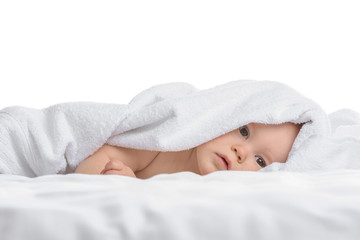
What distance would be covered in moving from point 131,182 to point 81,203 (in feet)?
0.54

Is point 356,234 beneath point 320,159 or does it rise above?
above

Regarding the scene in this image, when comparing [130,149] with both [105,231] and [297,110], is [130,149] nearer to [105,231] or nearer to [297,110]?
[297,110]

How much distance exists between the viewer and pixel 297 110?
55.3 inches

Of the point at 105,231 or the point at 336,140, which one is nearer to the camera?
the point at 105,231

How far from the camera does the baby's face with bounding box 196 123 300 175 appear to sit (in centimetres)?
135

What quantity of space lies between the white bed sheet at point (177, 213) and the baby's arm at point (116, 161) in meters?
0.50

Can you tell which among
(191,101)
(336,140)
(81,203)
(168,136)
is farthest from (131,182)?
(336,140)

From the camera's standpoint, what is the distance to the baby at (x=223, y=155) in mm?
1348

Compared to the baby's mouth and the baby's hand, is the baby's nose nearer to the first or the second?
the baby's mouth

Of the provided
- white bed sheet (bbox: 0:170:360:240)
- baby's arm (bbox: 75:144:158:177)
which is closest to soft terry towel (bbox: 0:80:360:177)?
baby's arm (bbox: 75:144:158:177)

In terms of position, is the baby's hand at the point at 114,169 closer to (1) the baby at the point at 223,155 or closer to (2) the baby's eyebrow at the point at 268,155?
(1) the baby at the point at 223,155

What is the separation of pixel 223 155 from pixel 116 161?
0.89ft

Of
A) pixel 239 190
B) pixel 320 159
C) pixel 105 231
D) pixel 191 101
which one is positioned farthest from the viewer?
pixel 191 101

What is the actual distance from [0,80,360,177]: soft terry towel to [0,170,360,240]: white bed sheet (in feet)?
1.82
